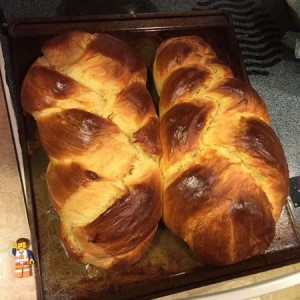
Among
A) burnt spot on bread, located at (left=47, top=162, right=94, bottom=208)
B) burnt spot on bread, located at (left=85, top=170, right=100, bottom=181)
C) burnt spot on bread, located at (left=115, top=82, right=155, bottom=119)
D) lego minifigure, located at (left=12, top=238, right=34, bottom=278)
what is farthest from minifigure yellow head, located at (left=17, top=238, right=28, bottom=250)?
burnt spot on bread, located at (left=115, top=82, right=155, bottom=119)

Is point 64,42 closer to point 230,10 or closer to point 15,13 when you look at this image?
point 15,13

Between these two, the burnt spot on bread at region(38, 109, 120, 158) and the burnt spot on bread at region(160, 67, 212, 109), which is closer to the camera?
the burnt spot on bread at region(38, 109, 120, 158)

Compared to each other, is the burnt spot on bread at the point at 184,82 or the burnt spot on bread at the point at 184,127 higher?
the burnt spot on bread at the point at 184,82

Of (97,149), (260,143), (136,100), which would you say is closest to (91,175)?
(97,149)

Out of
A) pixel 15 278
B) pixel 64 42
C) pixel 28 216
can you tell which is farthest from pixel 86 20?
pixel 15 278

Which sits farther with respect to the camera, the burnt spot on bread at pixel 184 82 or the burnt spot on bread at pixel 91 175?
the burnt spot on bread at pixel 184 82

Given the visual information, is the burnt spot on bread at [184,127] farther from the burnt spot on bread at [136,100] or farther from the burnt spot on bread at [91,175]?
the burnt spot on bread at [91,175]

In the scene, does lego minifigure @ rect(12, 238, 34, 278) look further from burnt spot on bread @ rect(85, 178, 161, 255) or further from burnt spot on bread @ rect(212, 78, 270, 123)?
burnt spot on bread @ rect(212, 78, 270, 123)

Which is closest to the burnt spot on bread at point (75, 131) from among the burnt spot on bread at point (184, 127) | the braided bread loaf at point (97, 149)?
the braided bread loaf at point (97, 149)

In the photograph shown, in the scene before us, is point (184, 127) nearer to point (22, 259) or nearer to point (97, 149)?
point (97, 149)
